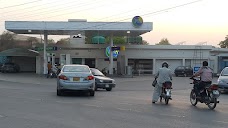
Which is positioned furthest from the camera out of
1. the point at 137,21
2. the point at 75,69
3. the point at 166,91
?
the point at 137,21

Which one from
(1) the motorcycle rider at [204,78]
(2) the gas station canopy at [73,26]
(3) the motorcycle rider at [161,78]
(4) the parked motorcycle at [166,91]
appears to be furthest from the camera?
(2) the gas station canopy at [73,26]

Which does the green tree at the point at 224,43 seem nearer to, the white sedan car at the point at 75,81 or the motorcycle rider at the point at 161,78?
the white sedan car at the point at 75,81

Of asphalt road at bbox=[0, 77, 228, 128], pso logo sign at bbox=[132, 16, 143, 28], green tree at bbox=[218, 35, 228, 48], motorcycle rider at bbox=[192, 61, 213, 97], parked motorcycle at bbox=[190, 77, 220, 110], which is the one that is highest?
pso logo sign at bbox=[132, 16, 143, 28]

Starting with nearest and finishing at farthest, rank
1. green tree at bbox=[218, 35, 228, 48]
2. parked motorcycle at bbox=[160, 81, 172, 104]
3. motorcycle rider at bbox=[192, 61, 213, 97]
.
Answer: motorcycle rider at bbox=[192, 61, 213, 97]
parked motorcycle at bbox=[160, 81, 172, 104]
green tree at bbox=[218, 35, 228, 48]

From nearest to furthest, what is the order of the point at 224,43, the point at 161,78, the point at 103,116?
the point at 103,116
the point at 161,78
the point at 224,43

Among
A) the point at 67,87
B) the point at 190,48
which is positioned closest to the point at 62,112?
the point at 67,87

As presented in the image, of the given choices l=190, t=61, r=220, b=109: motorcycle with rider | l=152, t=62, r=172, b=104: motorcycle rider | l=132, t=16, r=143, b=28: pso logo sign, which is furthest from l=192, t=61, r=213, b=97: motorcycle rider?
l=132, t=16, r=143, b=28: pso logo sign

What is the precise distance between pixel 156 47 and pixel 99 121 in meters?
43.1

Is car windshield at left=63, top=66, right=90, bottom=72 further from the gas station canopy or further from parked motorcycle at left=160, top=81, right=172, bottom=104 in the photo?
the gas station canopy

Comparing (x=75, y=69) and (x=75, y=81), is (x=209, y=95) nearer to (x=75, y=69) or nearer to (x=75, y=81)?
(x=75, y=81)

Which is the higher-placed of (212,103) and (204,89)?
(204,89)

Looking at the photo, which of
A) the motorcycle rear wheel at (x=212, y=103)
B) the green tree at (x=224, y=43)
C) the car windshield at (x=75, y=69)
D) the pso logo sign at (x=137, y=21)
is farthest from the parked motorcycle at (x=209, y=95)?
the green tree at (x=224, y=43)

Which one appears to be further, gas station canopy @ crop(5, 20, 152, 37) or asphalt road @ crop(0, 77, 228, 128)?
gas station canopy @ crop(5, 20, 152, 37)

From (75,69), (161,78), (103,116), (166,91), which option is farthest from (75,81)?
(103,116)
